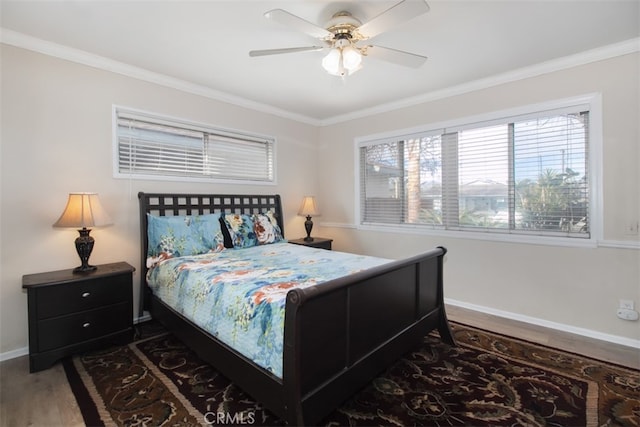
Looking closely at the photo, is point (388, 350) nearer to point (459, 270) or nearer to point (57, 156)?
point (459, 270)

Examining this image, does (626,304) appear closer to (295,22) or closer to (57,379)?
(295,22)

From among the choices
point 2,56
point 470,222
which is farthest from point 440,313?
point 2,56

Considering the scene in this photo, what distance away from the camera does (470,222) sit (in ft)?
11.5

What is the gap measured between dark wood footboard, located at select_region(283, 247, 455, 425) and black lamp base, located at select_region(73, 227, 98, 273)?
6.91ft

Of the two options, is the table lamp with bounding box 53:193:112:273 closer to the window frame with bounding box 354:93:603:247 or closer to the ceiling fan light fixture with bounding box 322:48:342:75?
the ceiling fan light fixture with bounding box 322:48:342:75

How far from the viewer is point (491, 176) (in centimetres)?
334

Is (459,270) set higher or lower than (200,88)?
lower

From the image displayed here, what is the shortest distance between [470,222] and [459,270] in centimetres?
57

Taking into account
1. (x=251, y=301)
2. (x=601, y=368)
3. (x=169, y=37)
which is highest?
(x=169, y=37)

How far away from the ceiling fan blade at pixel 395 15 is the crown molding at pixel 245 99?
1929 millimetres

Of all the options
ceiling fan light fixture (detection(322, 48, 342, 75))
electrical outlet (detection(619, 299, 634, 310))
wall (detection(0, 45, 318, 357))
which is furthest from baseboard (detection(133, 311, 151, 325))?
electrical outlet (detection(619, 299, 634, 310))

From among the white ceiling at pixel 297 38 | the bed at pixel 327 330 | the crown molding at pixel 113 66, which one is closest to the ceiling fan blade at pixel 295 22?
the white ceiling at pixel 297 38
